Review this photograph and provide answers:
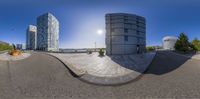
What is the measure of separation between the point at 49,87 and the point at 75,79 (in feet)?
7.46

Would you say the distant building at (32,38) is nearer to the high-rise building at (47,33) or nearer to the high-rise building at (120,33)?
the high-rise building at (47,33)

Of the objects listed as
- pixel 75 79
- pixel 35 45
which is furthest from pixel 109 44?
pixel 35 45

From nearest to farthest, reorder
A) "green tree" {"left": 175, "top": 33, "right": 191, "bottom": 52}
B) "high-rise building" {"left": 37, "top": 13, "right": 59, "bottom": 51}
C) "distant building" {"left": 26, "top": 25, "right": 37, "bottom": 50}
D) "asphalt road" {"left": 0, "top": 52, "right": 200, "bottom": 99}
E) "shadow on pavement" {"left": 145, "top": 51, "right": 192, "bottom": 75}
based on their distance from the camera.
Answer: "asphalt road" {"left": 0, "top": 52, "right": 200, "bottom": 99}
"shadow on pavement" {"left": 145, "top": 51, "right": 192, "bottom": 75}
"green tree" {"left": 175, "top": 33, "right": 191, "bottom": 52}
"distant building" {"left": 26, "top": 25, "right": 37, "bottom": 50}
"high-rise building" {"left": 37, "top": 13, "right": 59, "bottom": 51}

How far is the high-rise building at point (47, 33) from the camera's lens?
63625mm

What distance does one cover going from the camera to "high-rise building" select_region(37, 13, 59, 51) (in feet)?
209

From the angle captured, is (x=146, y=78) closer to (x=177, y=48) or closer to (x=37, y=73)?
(x=37, y=73)

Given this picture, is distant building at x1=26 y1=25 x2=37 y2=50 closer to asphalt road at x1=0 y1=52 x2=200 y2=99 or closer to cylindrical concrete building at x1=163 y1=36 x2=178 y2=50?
cylindrical concrete building at x1=163 y1=36 x2=178 y2=50

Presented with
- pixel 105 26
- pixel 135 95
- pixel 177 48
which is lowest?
pixel 135 95

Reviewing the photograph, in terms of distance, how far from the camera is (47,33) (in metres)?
63.8

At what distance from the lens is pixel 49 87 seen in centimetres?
1075

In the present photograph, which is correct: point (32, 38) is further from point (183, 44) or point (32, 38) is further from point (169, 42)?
point (183, 44)

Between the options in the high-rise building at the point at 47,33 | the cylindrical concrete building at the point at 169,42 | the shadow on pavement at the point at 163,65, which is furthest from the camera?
the high-rise building at the point at 47,33

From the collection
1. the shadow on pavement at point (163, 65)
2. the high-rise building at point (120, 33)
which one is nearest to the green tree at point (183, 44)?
the high-rise building at point (120, 33)

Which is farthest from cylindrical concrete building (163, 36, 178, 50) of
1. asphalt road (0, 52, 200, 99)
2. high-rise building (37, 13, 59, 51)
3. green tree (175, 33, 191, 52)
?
asphalt road (0, 52, 200, 99)
